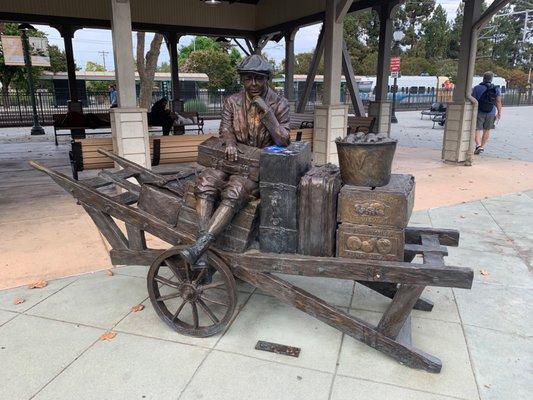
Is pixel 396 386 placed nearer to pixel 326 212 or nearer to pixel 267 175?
pixel 326 212

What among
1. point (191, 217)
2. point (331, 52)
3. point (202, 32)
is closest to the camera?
point (191, 217)

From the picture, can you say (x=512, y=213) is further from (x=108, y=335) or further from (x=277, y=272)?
(x=108, y=335)

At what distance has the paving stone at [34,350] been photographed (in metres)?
2.56

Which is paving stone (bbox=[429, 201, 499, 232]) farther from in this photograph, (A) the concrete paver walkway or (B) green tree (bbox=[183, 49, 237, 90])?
(B) green tree (bbox=[183, 49, 237, 90])

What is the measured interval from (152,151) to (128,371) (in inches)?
208

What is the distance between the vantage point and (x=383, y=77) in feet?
41.4

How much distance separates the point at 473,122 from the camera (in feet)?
32.1

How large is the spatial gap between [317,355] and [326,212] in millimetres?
958

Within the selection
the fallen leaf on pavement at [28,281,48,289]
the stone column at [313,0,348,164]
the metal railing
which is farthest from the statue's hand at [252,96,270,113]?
the metal railing

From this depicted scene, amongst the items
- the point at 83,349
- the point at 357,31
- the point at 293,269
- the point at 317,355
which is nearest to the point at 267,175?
the point at 293,269

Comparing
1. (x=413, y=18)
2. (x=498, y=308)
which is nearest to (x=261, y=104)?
(x=498, y=308)

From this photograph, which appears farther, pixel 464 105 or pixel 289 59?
pixel 289 59

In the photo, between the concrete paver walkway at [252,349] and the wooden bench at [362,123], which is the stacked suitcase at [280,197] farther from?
the wooden bench at [362,123]

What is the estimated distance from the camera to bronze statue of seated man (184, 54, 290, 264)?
2.83 meters
